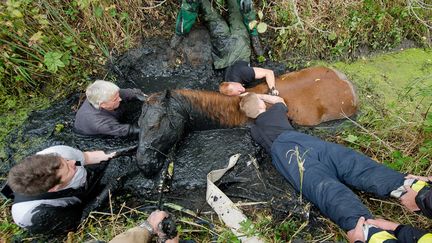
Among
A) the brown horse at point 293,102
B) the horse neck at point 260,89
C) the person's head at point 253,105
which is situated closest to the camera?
the person's head at point 253,105

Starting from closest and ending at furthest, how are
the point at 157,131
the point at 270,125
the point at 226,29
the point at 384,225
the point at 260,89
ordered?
the point at 384,225 < the point at 157,131 < the point at 270,125 < the point at 260,89 < the point at 226,29

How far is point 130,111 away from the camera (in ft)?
16.5

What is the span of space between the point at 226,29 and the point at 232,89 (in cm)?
111

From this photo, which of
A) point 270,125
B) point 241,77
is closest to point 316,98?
point 270,125

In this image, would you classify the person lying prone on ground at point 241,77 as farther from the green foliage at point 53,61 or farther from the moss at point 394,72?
the green foliage at point 53,61

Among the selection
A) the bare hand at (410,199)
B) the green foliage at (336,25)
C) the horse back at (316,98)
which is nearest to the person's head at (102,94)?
the horse back at (316,98)

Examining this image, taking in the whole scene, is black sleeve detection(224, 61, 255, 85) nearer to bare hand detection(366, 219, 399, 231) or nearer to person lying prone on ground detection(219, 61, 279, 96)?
person lying prone on ground detection(219, 61, 279, 96)

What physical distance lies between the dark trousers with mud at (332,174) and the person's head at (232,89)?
1.01 m

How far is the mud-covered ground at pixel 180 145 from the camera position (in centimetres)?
421

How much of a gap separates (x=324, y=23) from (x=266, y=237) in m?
3.68

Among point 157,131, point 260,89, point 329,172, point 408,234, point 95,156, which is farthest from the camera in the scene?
point 260,89

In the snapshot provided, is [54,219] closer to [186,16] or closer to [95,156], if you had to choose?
[95,156]

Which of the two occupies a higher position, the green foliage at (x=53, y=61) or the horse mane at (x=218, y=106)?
the green foliage at (x=53, y=61)

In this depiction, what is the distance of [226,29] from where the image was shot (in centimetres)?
545
